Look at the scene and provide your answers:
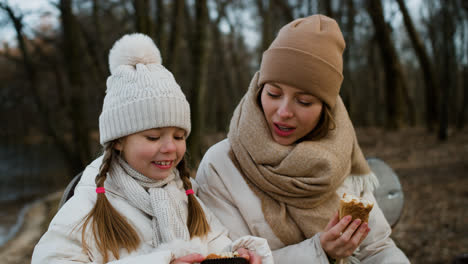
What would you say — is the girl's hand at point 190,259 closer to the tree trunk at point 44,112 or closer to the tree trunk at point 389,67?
the tree trunk at point 44,112

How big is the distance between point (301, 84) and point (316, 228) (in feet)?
2.76

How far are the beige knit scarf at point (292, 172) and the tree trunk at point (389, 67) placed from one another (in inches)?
375

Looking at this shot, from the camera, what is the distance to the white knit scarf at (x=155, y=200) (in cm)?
198

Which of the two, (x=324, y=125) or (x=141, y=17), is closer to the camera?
(x=324, y=125)

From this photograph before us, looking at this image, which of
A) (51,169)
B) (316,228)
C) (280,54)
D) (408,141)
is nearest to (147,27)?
(280,54)

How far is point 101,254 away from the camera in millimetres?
1859

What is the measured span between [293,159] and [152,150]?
81cm

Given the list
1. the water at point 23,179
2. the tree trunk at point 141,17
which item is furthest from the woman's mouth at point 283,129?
the water at point 23,179

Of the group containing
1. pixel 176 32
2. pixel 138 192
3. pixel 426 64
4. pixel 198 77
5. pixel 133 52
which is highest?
pixel 133 52

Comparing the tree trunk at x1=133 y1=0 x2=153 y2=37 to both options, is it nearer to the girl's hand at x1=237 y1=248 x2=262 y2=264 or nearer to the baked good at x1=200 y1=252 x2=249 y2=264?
the girl's hand at x1=237 y1=248 x2=262 y2=264

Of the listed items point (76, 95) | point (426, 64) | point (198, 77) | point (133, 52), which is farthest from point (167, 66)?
point (426, 64)

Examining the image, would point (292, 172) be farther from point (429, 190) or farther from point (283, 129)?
point (429, 190)

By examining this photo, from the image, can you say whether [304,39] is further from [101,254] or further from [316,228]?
[101,254]

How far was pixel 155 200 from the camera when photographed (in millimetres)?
2014
